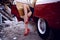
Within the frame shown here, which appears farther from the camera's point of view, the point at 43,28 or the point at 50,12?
the point at 43,28

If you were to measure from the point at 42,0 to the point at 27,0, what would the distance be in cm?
52

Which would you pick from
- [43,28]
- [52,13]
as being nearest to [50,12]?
[52,13]

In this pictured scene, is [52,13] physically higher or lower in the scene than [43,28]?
higher

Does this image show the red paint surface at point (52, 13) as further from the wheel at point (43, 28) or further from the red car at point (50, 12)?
the wheel at point (43, 28)

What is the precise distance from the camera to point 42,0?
2.78 metres

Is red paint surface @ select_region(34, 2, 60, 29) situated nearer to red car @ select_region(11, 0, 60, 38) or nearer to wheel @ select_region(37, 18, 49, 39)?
red car @ select_region(11, 0, 60, 38)

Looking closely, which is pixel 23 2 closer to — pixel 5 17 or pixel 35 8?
pixel 35 8

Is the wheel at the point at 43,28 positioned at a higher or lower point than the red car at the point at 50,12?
lower

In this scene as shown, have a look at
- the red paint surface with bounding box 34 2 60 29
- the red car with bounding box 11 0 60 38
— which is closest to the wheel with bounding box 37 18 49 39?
the red car with bounding box 11 0 60 38

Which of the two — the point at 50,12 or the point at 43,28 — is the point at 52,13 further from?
the point at 43,28

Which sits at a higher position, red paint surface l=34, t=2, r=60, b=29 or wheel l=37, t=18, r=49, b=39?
red paint surface l=34, t=2, r=60, b=29

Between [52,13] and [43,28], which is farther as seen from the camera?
[43,28]

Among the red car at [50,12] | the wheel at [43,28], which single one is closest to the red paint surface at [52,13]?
the red car at [50,12]

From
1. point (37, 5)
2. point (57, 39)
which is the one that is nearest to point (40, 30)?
point (57, 39)
